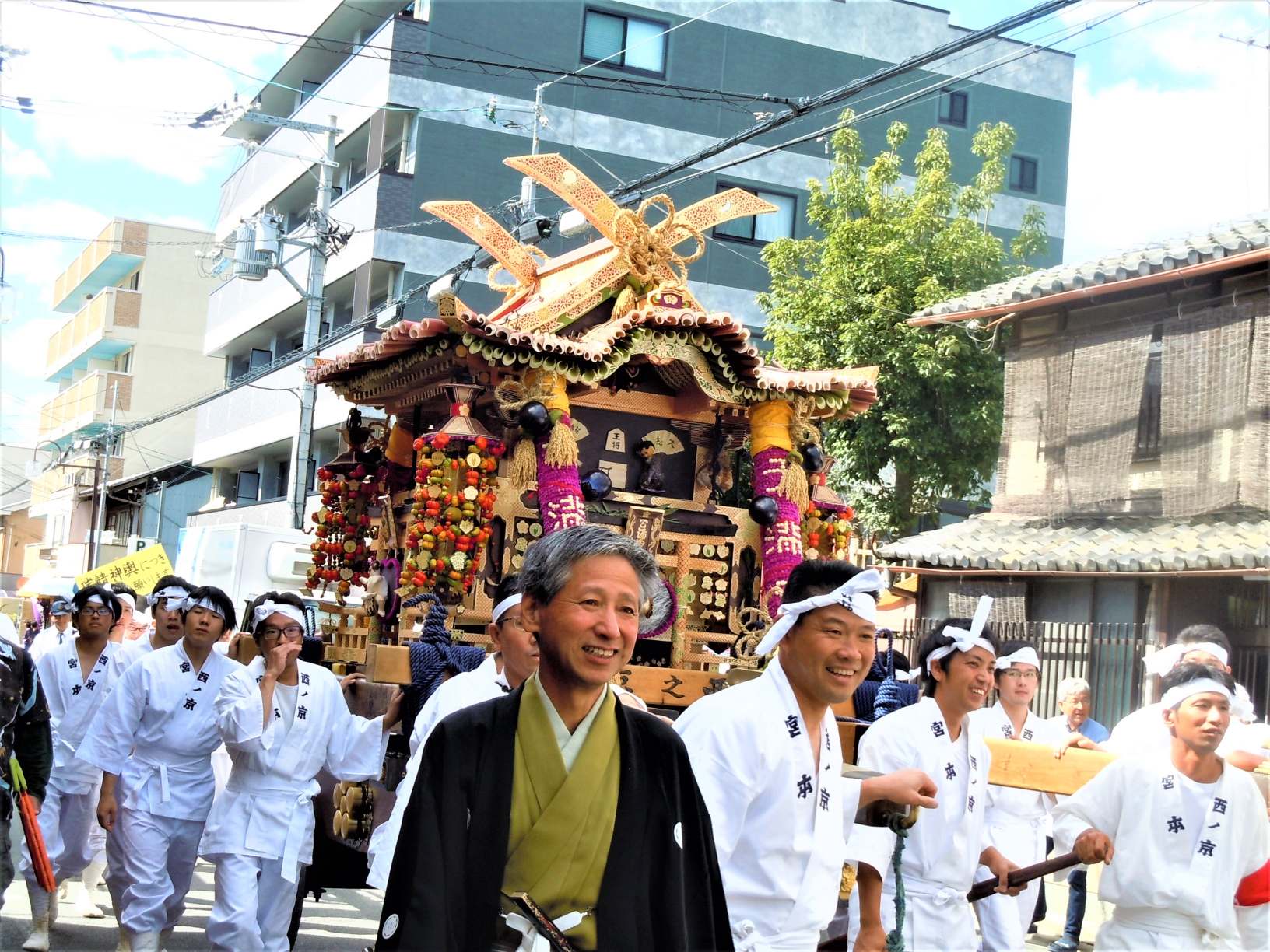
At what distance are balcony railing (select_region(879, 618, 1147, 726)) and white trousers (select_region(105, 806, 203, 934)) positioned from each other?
23.7ft

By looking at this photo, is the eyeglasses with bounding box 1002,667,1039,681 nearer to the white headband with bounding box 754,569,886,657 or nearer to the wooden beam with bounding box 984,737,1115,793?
the wooden beam with bounding box 984,737,1115,793

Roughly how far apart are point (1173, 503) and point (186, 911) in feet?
31.0

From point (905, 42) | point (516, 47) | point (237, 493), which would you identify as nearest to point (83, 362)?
point (237, 493)

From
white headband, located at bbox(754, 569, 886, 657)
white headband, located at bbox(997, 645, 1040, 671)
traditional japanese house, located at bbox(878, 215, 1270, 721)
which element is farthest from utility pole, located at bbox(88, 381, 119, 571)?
white headband, located at bbox(754, 569, 886, 657)

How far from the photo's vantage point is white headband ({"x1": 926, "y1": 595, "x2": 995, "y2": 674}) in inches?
207

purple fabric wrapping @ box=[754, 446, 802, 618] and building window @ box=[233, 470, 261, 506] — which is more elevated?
building window @ box=[233, 470, 261, 506]

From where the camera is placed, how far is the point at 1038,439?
1548cm

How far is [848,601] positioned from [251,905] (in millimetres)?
3801

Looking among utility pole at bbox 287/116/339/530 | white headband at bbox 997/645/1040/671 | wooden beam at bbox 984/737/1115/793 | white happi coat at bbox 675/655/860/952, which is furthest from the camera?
utility pole at bbox 287/116/339/530

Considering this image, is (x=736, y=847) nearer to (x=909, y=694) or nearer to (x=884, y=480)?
(x=909, y=694)

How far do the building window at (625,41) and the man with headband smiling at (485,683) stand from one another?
18116mm

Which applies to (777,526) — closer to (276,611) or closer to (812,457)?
(812,457)

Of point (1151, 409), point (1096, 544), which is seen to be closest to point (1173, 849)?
point (1096, 544)

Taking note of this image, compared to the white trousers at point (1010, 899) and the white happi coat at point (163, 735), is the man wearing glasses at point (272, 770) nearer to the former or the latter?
the white happi coat at point (163, 735)
